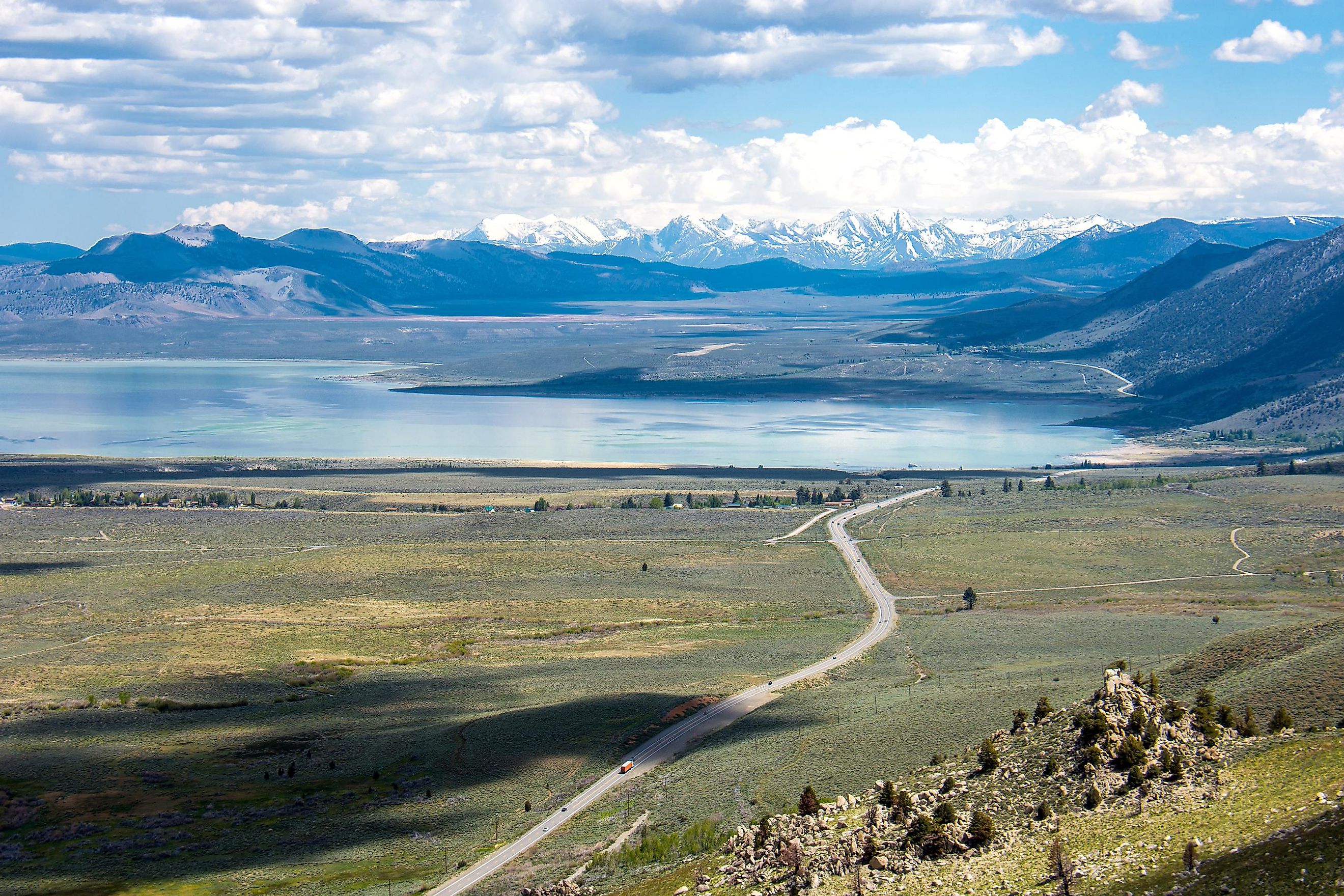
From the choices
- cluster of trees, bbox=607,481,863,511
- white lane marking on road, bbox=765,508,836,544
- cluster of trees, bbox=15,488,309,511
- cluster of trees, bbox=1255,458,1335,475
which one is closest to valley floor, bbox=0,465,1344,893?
white lane marking on road, bbox=765,508,836,544

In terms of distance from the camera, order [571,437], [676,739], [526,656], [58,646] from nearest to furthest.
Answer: [676,739] → [526,656] → [58,646] → [571,437]

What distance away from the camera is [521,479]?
5044 inches

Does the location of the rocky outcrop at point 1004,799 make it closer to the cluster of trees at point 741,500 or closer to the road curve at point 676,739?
the road curve at point 676,739

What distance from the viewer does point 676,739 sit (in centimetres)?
4100

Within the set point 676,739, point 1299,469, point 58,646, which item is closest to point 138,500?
point 58,646

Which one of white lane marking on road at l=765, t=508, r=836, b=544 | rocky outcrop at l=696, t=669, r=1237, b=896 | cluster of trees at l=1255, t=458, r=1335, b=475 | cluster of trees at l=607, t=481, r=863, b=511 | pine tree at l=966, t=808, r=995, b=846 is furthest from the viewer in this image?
cluster of trees at l=1255, t=458, r=1335, b=475

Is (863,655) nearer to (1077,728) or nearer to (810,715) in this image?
(810,715)

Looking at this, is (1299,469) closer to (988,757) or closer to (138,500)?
(138,500)

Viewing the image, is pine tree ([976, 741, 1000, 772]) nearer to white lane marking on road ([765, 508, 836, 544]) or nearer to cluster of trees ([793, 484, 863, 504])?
white lane marking on road ([765, 508, 836, 544])

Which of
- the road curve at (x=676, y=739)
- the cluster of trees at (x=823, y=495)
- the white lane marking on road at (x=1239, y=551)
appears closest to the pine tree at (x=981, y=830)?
the road curve at (x=676, y=739)

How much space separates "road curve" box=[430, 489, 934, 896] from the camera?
1229 inches

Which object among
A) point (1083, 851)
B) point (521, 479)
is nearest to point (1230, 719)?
point (1083, 851)

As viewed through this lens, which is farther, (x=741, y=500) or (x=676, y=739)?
(x=741, y=500)

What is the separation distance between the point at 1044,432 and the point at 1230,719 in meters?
155
